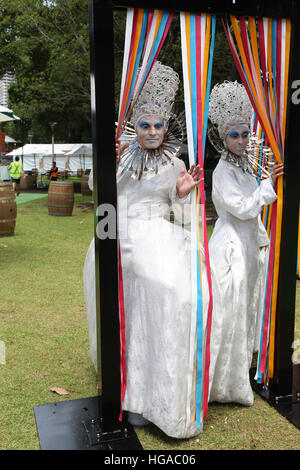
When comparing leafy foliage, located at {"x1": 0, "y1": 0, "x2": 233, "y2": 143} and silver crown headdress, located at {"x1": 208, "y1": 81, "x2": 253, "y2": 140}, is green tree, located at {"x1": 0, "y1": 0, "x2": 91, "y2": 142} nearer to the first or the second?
leafy foliage, located at {"x1": 0, "y1": 0, "x2": 233, "y2": 143}

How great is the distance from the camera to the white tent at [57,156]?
86.3ft

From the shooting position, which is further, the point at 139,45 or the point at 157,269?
the point at 157,269

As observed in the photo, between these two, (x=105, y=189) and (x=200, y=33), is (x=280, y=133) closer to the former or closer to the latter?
(x=200, y=33)

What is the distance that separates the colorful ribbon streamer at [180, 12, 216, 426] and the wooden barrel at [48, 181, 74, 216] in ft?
26.7

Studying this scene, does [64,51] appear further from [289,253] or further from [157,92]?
[289,253]

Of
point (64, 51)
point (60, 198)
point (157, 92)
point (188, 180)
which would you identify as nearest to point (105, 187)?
point (188, 180)

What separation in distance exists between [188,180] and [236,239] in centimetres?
74

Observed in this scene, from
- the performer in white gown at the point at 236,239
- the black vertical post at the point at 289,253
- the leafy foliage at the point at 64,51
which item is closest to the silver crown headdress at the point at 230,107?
the performer in white gown at the point at 236,239

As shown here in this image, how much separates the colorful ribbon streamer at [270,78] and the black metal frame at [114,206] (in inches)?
1.8

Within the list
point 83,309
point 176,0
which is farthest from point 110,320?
point 83,309

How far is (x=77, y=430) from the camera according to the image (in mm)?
2492

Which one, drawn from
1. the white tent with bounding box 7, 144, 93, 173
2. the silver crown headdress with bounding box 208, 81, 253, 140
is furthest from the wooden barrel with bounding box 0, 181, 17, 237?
the white tent with bounding box 7, 144, 93, 173

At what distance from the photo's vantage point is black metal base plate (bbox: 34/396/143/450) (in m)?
2.36

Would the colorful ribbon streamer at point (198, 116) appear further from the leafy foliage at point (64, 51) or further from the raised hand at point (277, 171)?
the leafy foliage at point (64, 51)
